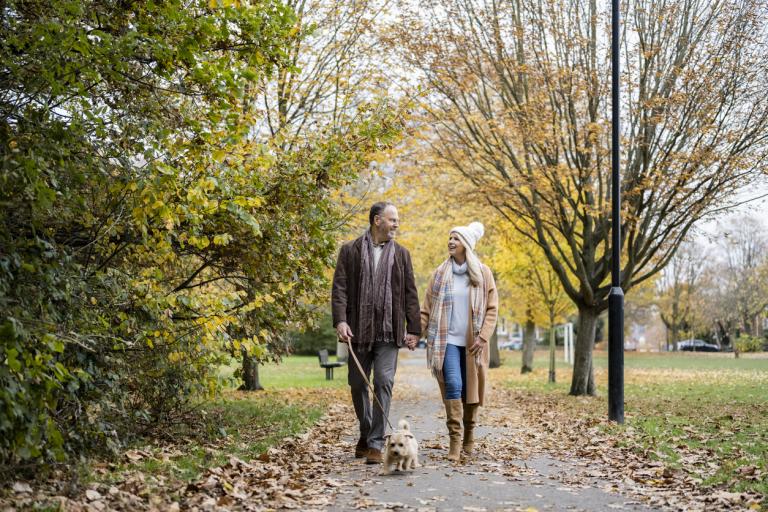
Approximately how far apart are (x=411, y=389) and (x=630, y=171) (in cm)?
806

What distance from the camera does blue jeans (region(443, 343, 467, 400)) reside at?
7.37m

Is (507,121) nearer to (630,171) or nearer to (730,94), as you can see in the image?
(630,171)

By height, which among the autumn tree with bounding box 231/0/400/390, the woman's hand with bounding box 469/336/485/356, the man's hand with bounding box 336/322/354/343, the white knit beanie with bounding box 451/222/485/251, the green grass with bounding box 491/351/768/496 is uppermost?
the autumn tree with bounding box 231/0/400/390

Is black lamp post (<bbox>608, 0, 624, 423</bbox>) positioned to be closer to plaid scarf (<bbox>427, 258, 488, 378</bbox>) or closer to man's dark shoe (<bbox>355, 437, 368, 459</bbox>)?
plaid scarf (<bbox>427, 258, 488, 378</bbox>)

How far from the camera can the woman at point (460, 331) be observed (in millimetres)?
7387

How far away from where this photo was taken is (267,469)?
6.58 metres

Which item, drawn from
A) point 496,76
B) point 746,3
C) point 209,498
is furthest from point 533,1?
point 209,498

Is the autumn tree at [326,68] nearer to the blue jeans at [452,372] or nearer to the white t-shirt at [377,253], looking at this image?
the white t-shirt at [377,253]

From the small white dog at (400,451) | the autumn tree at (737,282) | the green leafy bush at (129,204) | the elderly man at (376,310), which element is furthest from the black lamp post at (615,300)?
the autumn tree at (737,282)

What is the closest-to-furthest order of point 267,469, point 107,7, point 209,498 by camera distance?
point 209,498, point 107,7, point 267,469

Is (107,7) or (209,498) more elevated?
(107,7)

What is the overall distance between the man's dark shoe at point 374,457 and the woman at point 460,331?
0.71m

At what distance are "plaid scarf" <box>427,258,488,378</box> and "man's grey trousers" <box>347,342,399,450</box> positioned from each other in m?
0.42

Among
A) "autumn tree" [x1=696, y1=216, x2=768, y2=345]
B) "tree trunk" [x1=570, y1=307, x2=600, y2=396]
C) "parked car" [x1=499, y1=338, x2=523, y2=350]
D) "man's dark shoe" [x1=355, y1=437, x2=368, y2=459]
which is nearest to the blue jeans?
"man's dark shoe" [x1=355, y1=437, x2=368, y2=459]
